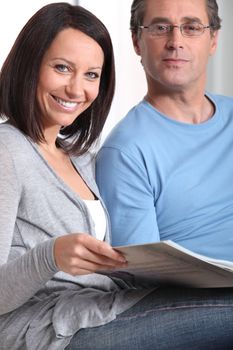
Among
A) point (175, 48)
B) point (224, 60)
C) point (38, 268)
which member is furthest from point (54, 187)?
point (224, 60)

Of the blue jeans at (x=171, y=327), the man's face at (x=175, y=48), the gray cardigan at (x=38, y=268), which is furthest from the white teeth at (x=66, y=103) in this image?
the blue jeans at (x=171, y=327)

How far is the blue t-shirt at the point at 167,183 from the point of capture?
70.0 inches

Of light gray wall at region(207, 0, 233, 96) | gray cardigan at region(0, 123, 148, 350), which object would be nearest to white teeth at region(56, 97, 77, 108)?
gray cardigan at region(0, 123, 148, 350)

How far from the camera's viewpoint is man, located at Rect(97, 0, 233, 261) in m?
1.79

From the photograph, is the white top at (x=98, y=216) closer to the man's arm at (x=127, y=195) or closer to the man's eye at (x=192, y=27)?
the man's arm at (x=127, y=195)

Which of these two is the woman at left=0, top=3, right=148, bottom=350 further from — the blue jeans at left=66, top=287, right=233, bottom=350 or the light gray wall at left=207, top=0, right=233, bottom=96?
the light gray wall at left=207, top=0, right=233, bottom=96

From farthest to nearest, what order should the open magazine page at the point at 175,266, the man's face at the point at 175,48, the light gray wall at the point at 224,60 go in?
the light gray wall at the point at 224,60
the man's face at the point at 175,48
the open magazine page at the point at 175,266

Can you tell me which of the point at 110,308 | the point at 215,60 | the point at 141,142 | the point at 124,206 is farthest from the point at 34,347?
the point at 215,60

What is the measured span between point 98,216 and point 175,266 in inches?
15.9

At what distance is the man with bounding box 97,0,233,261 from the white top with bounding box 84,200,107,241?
95 mm

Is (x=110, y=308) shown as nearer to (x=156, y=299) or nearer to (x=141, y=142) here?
(x=156, y=299)

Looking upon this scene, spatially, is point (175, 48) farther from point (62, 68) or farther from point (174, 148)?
point (62, 68)

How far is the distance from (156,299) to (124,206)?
1.42ft

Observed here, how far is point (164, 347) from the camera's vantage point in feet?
4.43
